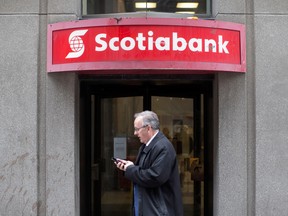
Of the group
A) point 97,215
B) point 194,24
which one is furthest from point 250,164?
point 97,215

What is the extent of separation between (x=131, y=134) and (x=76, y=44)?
89.2 inches

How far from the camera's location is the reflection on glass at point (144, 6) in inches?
327

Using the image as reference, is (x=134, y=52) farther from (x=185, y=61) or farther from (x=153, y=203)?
(x=153, y=203)

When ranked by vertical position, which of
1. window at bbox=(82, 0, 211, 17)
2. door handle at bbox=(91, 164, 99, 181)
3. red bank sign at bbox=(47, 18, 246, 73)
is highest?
window at bbox=(82, 0, 211, 17)

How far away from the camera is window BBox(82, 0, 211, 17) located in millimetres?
8305

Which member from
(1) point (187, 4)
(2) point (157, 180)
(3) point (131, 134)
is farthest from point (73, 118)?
(2) point (157, 180)

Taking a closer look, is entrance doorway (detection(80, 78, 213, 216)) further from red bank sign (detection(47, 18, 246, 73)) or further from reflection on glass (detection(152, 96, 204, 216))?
red bank sign (detection(47, 18, 246, 73))

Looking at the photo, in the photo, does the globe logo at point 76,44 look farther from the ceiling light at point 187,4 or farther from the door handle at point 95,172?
the door handle at point 95,172

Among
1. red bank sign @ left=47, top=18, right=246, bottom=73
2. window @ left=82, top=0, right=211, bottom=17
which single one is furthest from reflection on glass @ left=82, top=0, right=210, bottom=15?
red bank sign @ left=47, top=18, right=246, bottom=73

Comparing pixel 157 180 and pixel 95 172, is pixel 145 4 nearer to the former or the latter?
pixel 95 172

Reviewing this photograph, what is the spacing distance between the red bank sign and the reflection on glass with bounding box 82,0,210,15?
3.10ft

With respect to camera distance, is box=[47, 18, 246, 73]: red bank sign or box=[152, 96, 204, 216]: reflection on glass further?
box=[152, 96, 204, 216]: reflection on glass

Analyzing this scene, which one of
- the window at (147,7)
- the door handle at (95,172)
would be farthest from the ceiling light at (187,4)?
the door handle at (95,172)

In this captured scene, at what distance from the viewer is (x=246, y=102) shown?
7.96m
